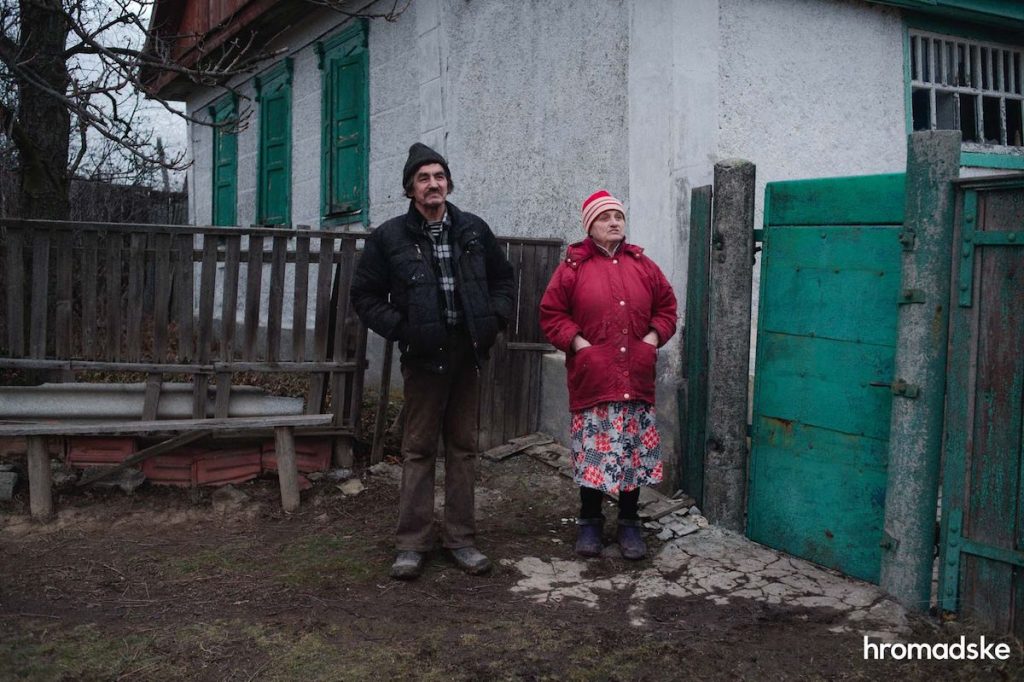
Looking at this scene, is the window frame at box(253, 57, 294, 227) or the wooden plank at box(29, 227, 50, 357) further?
the window frame at box(253, 57, 294, 227)

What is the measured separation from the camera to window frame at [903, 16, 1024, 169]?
623 centimetres

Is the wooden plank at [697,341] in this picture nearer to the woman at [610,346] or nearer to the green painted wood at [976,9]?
the woman at [610,346]

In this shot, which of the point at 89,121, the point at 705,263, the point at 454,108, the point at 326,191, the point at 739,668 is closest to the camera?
the point at 739,668

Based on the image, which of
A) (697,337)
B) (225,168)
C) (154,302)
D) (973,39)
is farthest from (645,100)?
(225,168)

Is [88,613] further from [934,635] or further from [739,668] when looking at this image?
[934,635]

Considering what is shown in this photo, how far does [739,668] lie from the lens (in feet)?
9.96

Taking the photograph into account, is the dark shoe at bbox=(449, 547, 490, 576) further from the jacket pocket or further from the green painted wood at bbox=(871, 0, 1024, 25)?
the green painted wood at bbox=(871, 0, 1024, 25)

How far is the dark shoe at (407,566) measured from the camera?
12.6ft

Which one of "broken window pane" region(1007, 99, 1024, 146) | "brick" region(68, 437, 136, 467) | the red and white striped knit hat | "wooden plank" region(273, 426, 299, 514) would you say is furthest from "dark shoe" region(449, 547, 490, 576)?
"broken window pane" region(1007, 99, 1024, 146)

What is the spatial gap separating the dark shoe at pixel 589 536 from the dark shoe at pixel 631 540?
10 cm

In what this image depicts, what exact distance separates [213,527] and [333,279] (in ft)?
5.08

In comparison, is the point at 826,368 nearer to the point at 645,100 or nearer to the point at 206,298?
the point at 645,100

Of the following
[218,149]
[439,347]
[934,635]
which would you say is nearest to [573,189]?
[439,347]

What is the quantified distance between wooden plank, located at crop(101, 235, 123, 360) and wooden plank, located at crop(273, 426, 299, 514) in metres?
1.05
